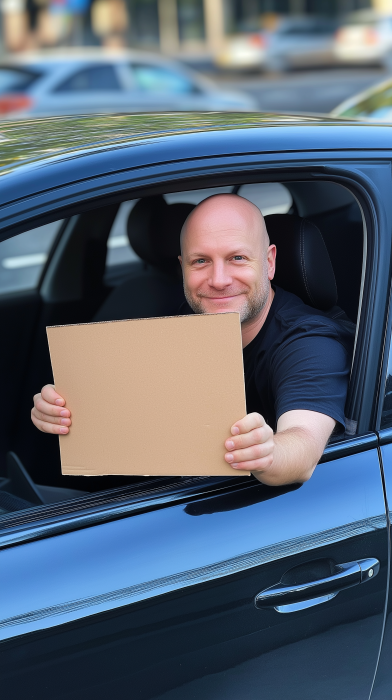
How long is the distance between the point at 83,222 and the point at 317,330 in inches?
50.8

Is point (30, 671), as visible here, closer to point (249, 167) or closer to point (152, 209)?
point (249, 167)

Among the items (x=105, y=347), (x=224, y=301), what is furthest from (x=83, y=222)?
(x=105, y=347)

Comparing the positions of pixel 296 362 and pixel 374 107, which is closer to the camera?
pixel 296 362

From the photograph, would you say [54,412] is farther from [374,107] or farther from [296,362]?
[374,107]

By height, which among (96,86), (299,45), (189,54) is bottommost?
(96,86)

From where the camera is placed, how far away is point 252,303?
1980 mm

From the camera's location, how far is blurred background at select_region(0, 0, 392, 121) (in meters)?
10.3

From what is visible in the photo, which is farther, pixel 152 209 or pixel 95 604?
pixel 152 209

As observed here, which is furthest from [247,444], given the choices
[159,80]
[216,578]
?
[159,80]

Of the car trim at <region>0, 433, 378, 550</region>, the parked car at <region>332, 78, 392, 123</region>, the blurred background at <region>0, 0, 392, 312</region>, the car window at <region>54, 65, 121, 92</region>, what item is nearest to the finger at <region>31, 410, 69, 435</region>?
the car trim at <region>0, 433, 378, 550</region>

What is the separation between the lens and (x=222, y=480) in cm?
161

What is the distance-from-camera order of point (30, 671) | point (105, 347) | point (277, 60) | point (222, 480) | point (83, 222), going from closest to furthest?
1. point (30, 671)
2. point (105, 347)
3. point (222, 480)
4. point (83, 222)
5. point (277, 60)

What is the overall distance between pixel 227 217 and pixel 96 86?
928cm

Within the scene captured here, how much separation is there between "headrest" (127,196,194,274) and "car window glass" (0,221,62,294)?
Result: 1.81m
